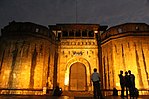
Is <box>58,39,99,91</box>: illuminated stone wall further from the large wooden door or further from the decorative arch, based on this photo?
the large wooden door

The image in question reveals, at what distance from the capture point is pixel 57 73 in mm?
25078

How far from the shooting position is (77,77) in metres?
25.1

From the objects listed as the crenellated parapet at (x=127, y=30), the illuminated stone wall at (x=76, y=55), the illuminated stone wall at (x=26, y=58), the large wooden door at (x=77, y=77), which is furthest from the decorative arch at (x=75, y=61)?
the crenellated parapet at (x=127, y=30)

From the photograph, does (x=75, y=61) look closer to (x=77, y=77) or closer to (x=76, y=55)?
(x=76, y=55)

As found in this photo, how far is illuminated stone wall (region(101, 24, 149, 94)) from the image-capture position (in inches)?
853

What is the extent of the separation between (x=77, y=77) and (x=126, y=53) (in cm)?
778

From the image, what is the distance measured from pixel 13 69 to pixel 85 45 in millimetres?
11022

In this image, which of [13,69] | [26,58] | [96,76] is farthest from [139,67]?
[13,69]

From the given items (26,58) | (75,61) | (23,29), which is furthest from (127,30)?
(23,29)

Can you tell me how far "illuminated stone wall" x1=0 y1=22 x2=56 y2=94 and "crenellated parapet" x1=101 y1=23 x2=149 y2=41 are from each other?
8886 mm

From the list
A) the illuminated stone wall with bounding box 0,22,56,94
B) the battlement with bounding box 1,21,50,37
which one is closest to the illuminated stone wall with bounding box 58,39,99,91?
the illuminated stone wall with bounding box 0,22,56,94

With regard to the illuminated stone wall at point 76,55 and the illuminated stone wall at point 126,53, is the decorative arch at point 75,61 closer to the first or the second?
the illuminated stone wall at point 76,55

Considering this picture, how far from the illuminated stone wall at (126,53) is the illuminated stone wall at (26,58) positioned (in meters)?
7.92

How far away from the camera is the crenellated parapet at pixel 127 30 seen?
23672 mm
